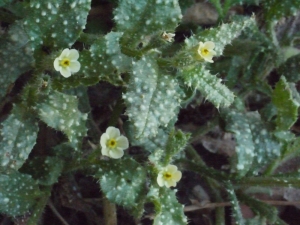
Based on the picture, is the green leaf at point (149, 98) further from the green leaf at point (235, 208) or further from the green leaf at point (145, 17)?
the green leaf at point (235, 208)

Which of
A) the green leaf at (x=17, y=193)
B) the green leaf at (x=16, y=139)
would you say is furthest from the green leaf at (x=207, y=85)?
the green leaf at (x=17, y=193)

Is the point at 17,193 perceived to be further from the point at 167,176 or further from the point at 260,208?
the point at 260,208

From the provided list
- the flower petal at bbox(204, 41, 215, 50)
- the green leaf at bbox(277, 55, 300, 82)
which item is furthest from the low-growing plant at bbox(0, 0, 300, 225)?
the green leaf at bbox(277, 55, 300, 82)

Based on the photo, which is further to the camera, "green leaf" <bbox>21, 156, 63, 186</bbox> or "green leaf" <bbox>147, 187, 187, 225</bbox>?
"green leaf" <bbox>21, 156, 63, 186</bbox>

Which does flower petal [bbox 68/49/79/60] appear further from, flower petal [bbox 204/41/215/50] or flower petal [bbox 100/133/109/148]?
flower petal [bbox 204/41/215/50]

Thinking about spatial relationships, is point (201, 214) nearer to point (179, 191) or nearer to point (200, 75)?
point (179, 191)

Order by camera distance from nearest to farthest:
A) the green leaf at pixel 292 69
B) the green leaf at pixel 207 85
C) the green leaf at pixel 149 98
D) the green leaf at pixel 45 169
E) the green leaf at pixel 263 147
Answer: the green leaf at pixel 149 98 < the green leaf at pixel 207 85 < the green leaf at pixel 45 169 < the green leaf at pixel 263 147 < the green leaf at pixel 292 69
